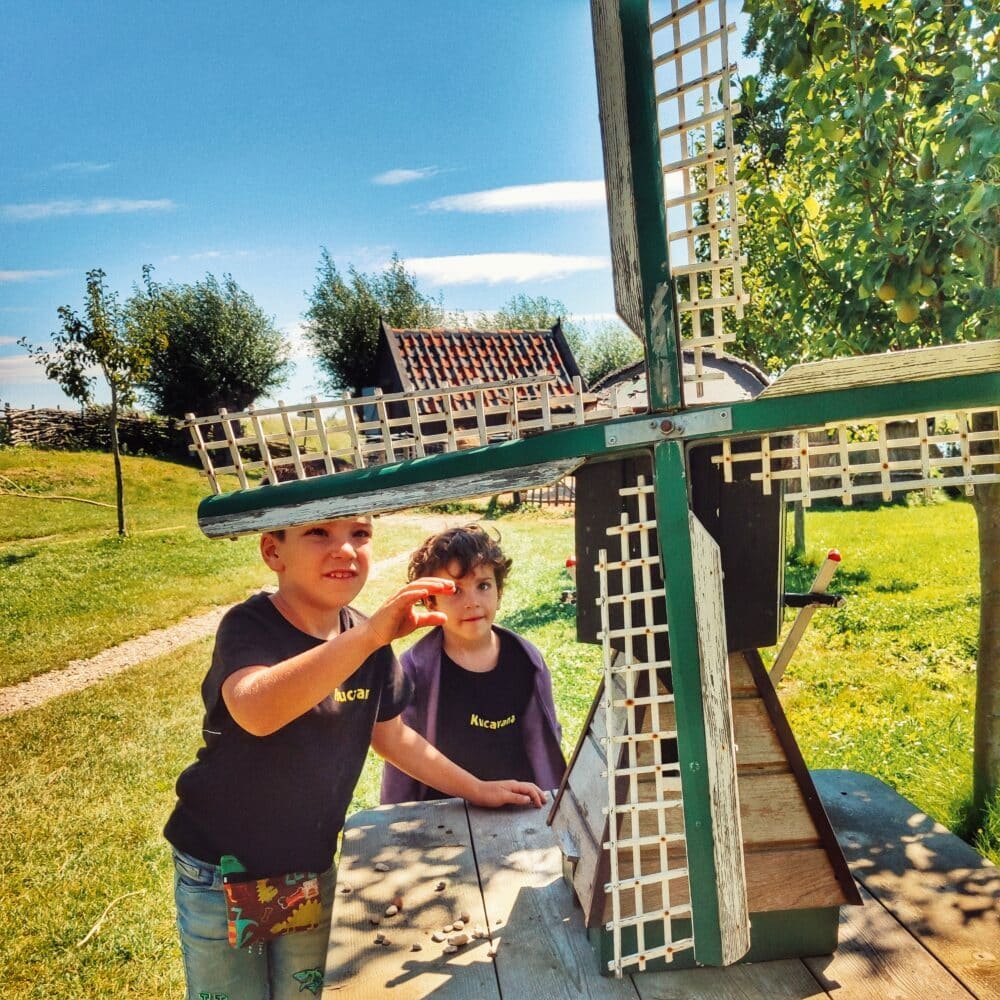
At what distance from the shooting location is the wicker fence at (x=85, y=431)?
31.2 feet

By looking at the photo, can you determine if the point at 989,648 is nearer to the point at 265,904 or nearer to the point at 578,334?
the point at 265,904

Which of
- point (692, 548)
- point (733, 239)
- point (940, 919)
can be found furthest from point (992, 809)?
point (733, 239)

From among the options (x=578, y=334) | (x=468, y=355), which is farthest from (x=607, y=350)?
(x=468, y=355)

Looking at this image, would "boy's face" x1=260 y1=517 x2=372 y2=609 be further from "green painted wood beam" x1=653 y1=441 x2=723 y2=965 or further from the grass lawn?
the grass lawn

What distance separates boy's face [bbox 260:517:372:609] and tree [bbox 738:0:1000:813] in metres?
2.32

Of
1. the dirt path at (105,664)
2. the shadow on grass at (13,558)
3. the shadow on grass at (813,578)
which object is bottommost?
the shadow on grass at (813,578)

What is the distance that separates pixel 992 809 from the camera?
3.50 metres

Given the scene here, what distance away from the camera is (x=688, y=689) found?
172 cm

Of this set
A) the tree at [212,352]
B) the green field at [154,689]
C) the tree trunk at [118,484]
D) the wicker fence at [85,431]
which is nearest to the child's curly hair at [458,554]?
the green field at [154,689]

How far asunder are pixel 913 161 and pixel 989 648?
2.20 m

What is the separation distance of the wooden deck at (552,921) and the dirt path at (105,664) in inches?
138

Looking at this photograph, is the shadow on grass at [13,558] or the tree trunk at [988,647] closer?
the tree trunk at [988,647]

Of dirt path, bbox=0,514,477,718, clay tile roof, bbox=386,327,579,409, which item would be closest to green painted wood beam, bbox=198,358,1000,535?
dirt path, bbox=0,514,477,718

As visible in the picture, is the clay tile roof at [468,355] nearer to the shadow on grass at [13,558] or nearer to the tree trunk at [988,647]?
the shadow on grass at [13,558]
